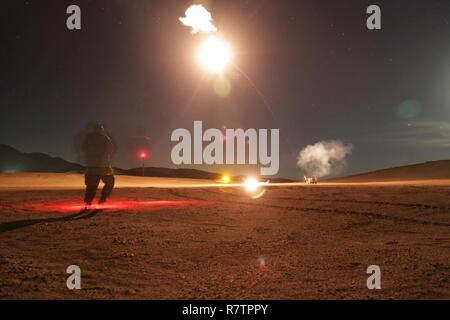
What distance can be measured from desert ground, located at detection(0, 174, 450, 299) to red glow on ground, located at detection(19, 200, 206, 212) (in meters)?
0.07

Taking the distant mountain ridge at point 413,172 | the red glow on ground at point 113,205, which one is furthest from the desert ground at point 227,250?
the distant mountain ridge at point 413,172

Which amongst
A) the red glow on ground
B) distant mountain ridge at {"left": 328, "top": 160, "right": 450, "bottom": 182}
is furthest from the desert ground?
distant mountain ridge at {"left": 328, "top": 160, "right": 450, "bottom": 182}

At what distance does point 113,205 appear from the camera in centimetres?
Result: 1612

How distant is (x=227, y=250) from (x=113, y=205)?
28.2ft

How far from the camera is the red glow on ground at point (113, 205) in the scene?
1512 centimetres

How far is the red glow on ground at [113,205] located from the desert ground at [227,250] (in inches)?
2.7

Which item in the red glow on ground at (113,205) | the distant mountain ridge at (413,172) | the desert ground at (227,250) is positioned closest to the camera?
the desert ground at (227,250)

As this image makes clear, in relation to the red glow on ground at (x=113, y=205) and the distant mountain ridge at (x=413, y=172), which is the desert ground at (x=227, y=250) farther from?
the distant mountain ridge at (x=413, y=172)

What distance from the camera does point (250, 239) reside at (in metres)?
9.89

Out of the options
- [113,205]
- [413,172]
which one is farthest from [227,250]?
[413,172]
